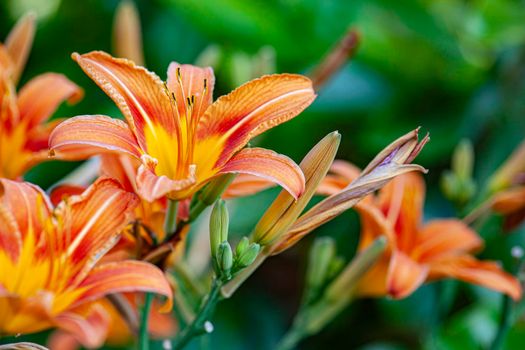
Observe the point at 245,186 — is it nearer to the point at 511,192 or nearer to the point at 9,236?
the point at 9,236

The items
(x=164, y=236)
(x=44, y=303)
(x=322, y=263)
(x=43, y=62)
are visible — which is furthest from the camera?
(x=43, y=62)

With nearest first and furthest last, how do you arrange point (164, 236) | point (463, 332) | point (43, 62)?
point (164, 236) < point (463, 332) < point (43, 62)

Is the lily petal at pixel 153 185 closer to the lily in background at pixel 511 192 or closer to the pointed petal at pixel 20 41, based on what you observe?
the pointed petal at pixel 20 41

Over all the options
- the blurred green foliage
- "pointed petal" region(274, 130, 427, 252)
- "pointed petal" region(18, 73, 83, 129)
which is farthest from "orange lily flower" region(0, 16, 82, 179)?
the blurred green foliage

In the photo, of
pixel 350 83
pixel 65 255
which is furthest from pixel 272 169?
pixel 350 83

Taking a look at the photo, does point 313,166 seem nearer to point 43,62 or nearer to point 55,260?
point 55,260

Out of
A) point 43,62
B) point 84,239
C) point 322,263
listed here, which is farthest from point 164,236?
point 43,62

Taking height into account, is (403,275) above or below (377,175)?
below
